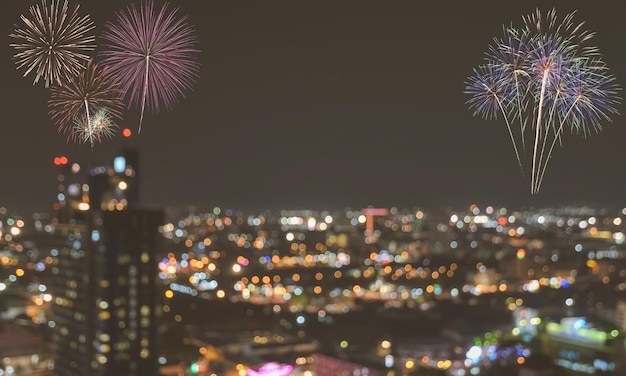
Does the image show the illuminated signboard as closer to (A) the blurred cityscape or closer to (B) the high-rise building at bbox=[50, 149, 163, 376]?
(A) the blurred cityscape

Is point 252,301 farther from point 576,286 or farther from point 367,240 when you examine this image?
point 367,240

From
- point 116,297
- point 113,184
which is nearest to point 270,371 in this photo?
point 116,297

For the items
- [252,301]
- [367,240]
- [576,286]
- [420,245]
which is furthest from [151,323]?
[367,240]

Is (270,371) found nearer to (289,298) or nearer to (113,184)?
(113,184)

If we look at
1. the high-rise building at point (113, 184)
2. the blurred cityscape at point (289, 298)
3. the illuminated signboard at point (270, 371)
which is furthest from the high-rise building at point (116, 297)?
the high-rise building at point (113, 184)

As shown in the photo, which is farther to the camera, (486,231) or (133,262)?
(486,231)

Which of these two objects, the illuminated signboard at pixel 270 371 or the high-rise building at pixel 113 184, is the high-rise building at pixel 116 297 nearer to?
the illuminated signboard at pixel 270 371

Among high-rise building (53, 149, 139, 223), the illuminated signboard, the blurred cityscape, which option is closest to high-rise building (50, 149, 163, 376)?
the blurred cityscape

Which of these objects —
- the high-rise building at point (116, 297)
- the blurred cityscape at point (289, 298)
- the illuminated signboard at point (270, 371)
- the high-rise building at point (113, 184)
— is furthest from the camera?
the high-rise building at point (113, 184)
